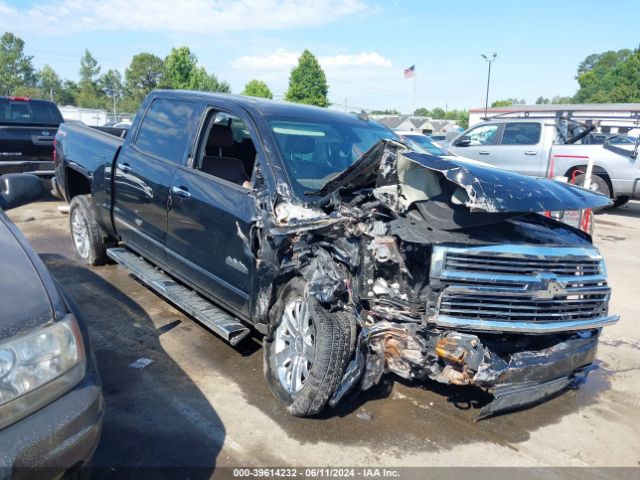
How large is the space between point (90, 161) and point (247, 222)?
294cm

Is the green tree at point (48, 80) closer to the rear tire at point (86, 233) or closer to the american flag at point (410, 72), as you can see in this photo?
the american flag at point (410, 72)

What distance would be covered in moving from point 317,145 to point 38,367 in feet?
9.04

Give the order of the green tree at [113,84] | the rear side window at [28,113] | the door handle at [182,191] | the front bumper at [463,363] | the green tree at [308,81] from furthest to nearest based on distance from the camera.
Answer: the green tree at [113,84], the green tree at [308,81], the rear side window at [28,113], the door handle at [182,191], the front bumper at [463,363]

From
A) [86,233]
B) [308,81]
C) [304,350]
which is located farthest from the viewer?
[308,81]

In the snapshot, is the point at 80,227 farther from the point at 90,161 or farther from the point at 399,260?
the point at 399,260

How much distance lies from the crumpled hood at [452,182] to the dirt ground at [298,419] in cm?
139

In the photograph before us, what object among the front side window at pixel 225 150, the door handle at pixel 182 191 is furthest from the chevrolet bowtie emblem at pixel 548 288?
the door handle at pixel 182 191

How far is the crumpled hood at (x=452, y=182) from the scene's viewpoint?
3047 millimetres

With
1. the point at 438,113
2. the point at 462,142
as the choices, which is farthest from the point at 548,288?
the point at 438,113

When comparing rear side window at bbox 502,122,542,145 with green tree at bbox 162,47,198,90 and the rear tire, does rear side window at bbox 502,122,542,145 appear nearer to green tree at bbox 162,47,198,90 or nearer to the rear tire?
the rear tire

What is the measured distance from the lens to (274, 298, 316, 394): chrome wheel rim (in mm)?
3334

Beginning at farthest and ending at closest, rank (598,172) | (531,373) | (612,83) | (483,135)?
1. (612,83)
2. (483,135)
3. (598,172)
4. (531,373)

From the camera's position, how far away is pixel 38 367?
6.55 feet

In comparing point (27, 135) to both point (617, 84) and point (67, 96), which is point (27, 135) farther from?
point (67, 96)
